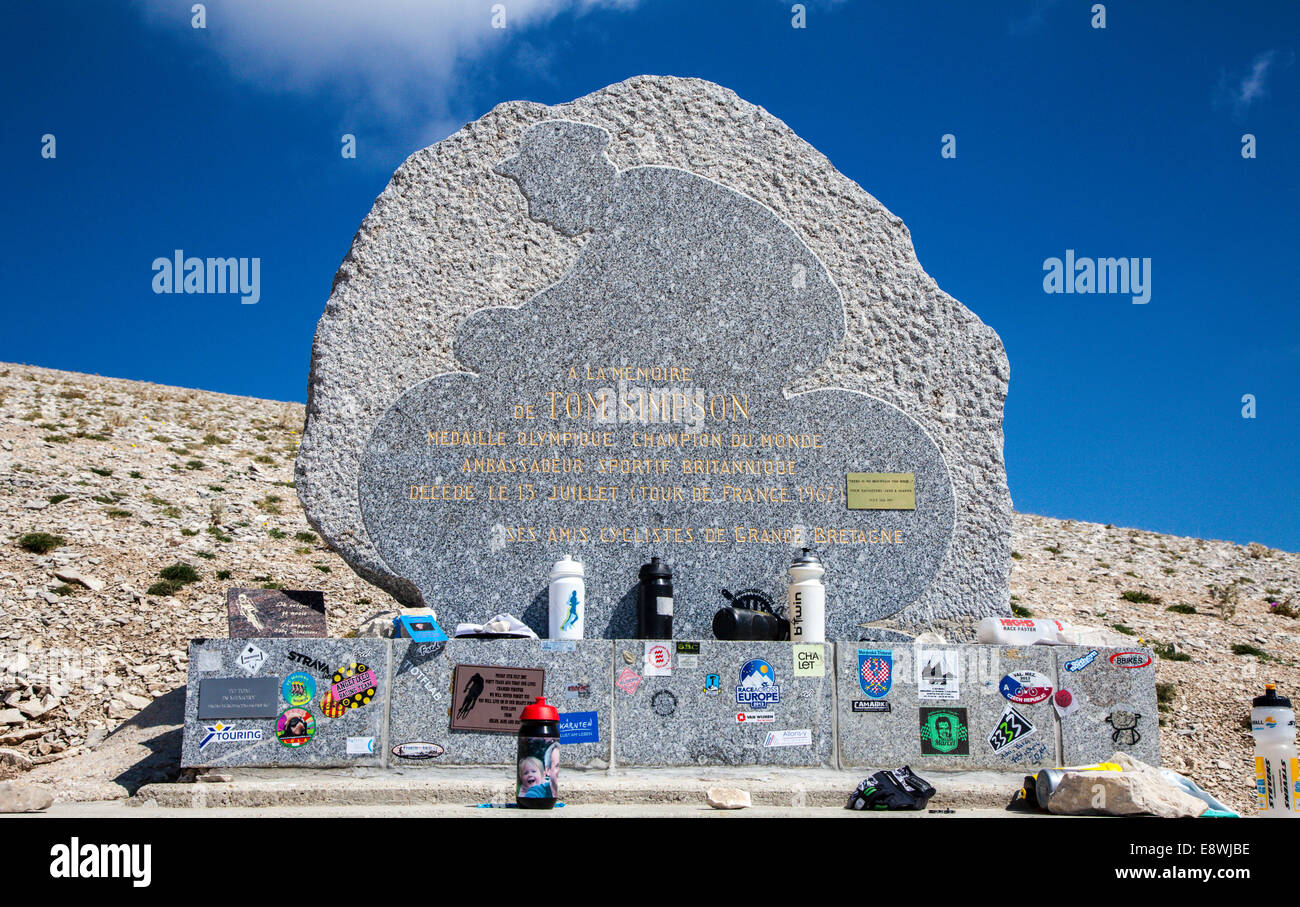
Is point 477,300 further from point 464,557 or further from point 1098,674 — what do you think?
point 1098,674

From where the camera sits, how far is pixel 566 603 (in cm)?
568

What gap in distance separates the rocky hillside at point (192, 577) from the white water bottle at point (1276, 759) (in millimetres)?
3184

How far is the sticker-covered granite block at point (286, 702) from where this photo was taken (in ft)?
16.2

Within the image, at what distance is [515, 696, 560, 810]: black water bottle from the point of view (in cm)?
398

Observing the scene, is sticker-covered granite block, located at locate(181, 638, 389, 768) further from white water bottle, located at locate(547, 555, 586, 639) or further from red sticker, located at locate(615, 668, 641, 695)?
red sticker, located at locate(615, 668, 641, 695)

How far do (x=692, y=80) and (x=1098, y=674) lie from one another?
4.58 metres

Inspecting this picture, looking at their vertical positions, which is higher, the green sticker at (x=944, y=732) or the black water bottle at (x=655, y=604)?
the black water bottle at (x=655, y=604)

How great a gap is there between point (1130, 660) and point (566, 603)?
3098 millimetres

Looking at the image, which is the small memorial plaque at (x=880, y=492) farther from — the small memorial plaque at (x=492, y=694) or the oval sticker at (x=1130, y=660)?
the small memorial plaque at (x=492, y=694)

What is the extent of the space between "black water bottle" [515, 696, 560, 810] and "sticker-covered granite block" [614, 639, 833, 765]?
98 cm

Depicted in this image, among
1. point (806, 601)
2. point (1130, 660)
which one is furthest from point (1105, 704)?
point (806, 601)

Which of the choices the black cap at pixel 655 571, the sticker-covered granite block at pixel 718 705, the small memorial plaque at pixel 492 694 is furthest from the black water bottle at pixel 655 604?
the small memorial plaque at pixel 492 694

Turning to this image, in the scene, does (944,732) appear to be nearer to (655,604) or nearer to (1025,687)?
(1025,687)

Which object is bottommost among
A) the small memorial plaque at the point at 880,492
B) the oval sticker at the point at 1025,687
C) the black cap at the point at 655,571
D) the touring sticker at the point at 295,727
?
the touring sticker at the point at 295,727
